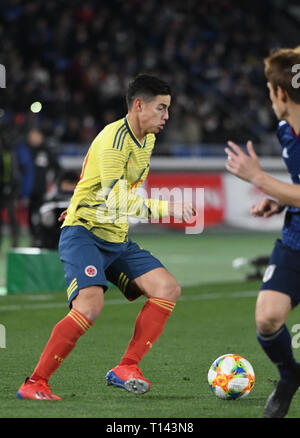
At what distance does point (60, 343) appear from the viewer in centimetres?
583

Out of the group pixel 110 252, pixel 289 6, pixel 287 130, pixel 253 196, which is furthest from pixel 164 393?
pixel 289 6

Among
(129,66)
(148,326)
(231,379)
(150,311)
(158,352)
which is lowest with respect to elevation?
(158,352)

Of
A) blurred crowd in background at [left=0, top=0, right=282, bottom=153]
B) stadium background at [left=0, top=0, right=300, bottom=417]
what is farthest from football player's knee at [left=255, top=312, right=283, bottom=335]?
blurred crowd in background at [left=0, top=0, right=282, bottom=153]

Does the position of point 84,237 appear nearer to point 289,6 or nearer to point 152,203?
point 152,203

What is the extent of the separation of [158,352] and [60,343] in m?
2.42

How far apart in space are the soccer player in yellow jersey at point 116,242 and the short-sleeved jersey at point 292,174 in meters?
0.81

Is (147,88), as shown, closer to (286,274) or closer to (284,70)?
(284,70)

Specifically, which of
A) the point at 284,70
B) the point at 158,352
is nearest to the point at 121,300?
the point at 158,352

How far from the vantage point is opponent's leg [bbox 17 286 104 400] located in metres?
5.80

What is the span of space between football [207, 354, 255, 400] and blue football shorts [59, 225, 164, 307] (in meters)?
0.82
